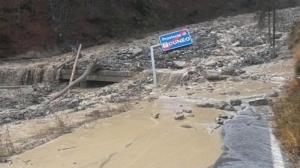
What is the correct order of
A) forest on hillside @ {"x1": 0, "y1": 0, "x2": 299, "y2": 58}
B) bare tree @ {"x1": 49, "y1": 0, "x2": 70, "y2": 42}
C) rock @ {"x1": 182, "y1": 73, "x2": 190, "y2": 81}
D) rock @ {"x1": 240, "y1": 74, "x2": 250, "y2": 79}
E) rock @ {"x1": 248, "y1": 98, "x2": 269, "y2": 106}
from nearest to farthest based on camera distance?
rock @ {"x1": 248, "y1": 98, "x2": 269, "y2": 106} < rock @ {"x1": 240, "y1": 74, "x2": 250, "y2": 79} < rock @ {"x1": 182, "y1": 73, "x2": 190, "y2": 81} < forest on hillside @ {"x1": 0, "y1": 0, "x2": 299, "y2": 58} < bare tree @ {"x1": 49, "y1": 0, "x2": 70, "y2": 42}

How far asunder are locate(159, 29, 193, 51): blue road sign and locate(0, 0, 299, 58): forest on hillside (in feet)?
35.5

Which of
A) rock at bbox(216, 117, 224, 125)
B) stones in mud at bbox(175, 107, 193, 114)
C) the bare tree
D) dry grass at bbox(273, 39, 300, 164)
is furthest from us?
the bare tree

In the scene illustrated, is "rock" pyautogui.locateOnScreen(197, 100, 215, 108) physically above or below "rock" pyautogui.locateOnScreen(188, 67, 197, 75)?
below

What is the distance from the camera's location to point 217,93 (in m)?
15.5

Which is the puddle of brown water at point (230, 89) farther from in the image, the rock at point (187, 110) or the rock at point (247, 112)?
the rock at point (247, 112)

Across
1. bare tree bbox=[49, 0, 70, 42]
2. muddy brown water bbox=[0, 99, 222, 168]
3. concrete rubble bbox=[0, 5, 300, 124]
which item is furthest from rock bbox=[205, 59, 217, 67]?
bare tree bbox=[49, 0, 70, 42]

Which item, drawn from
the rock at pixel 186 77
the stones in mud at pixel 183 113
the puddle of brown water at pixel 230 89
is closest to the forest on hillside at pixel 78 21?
the rock at pixel 186 77

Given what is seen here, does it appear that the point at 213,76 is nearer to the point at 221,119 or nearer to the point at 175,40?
the point at 175,40

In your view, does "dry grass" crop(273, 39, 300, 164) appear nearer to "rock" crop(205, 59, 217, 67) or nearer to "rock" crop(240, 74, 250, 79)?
"rock" crop(240, 74, 250, 79)

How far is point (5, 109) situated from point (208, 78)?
27.4ft

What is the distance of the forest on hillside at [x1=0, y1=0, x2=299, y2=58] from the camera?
33906 mm

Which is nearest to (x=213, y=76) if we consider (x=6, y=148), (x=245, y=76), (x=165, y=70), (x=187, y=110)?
(x=245, y=76)

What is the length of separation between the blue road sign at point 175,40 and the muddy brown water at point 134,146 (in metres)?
4.67

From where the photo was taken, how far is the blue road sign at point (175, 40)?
1595cm
